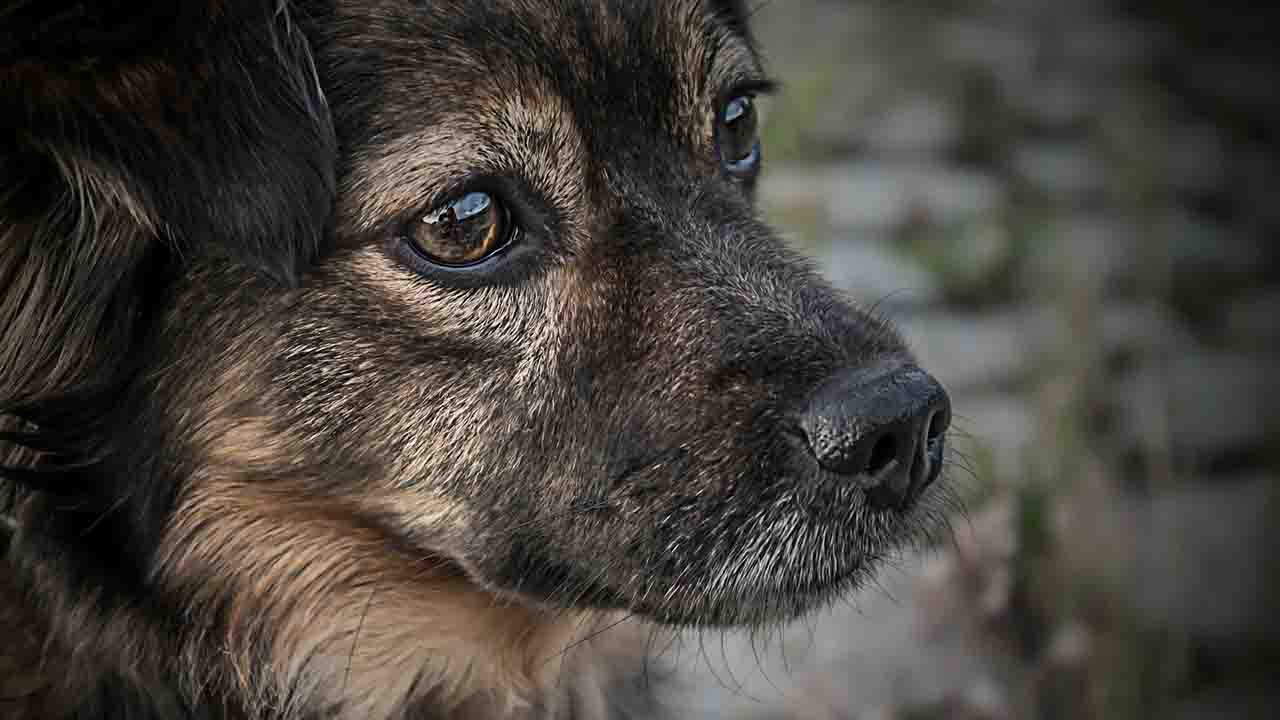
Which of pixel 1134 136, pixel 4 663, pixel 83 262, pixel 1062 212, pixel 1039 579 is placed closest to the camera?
pixel 83 262

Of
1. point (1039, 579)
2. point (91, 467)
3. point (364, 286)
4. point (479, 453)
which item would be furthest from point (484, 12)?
point (1039, 579)

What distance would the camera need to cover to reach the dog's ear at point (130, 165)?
7.79 ft

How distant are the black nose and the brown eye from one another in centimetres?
67

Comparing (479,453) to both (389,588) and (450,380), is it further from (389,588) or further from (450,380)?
(389,588)

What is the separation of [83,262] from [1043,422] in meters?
2.89

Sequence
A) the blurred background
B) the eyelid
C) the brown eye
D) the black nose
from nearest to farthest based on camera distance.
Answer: the black nose, the brown eye, the eyelid, the blurred background

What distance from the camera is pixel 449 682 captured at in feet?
9.93

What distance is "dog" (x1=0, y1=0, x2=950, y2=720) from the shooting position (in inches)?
104

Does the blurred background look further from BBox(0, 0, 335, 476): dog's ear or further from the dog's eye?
BBox(0, 0, 335, 476): dog's ear

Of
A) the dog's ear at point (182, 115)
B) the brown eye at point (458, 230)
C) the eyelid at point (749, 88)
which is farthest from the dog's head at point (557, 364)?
the eyelid at point (749, 88)

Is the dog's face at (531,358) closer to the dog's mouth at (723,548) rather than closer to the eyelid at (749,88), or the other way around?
the dog's mouth at (723,548)

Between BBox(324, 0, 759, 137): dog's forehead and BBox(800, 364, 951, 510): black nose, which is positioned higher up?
BBox(324, 0, 759, 137): dog's forehead

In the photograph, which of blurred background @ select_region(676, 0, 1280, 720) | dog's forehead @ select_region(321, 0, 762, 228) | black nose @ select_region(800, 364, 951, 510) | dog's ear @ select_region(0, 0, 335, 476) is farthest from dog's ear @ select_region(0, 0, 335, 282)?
blurred background @ select_region(676, 0, 1280, 720)

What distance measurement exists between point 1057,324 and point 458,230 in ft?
8.55
